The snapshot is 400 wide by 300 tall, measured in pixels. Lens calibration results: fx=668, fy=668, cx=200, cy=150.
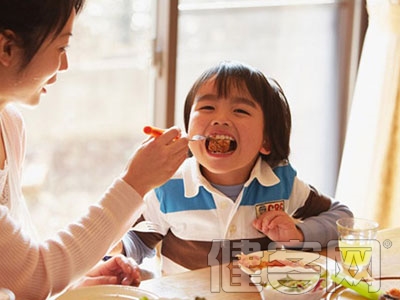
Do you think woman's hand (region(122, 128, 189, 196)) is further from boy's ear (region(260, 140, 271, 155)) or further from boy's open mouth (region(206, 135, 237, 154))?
boy's ear (region(260, 140, 271, 155))

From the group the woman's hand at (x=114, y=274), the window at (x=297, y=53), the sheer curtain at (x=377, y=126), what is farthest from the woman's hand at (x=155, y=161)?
the sheer curtain at (x=377, y=126)

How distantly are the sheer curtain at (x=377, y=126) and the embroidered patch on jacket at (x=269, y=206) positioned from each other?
4.61 feet


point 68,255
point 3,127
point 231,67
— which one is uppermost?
point 231,67

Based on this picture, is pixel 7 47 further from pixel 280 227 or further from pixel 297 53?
pixel 297 53

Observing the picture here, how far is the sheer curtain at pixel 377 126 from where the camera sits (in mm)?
2934

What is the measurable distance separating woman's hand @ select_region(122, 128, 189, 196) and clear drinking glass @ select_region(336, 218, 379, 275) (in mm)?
382

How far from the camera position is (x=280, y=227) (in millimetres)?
1566

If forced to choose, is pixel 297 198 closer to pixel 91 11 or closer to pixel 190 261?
pixel 190 261

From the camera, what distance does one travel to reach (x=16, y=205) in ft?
4.84

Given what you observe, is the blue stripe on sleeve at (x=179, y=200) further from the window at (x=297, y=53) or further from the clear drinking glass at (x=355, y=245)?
the window at (x=297, y=53)

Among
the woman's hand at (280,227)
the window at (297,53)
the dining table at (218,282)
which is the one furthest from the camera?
the window at (297,53)

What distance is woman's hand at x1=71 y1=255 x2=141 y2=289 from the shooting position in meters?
1.35

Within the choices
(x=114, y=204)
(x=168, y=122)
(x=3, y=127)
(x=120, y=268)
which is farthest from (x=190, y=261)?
(x=168, y=122)

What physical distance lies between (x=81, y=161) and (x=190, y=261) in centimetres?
148
